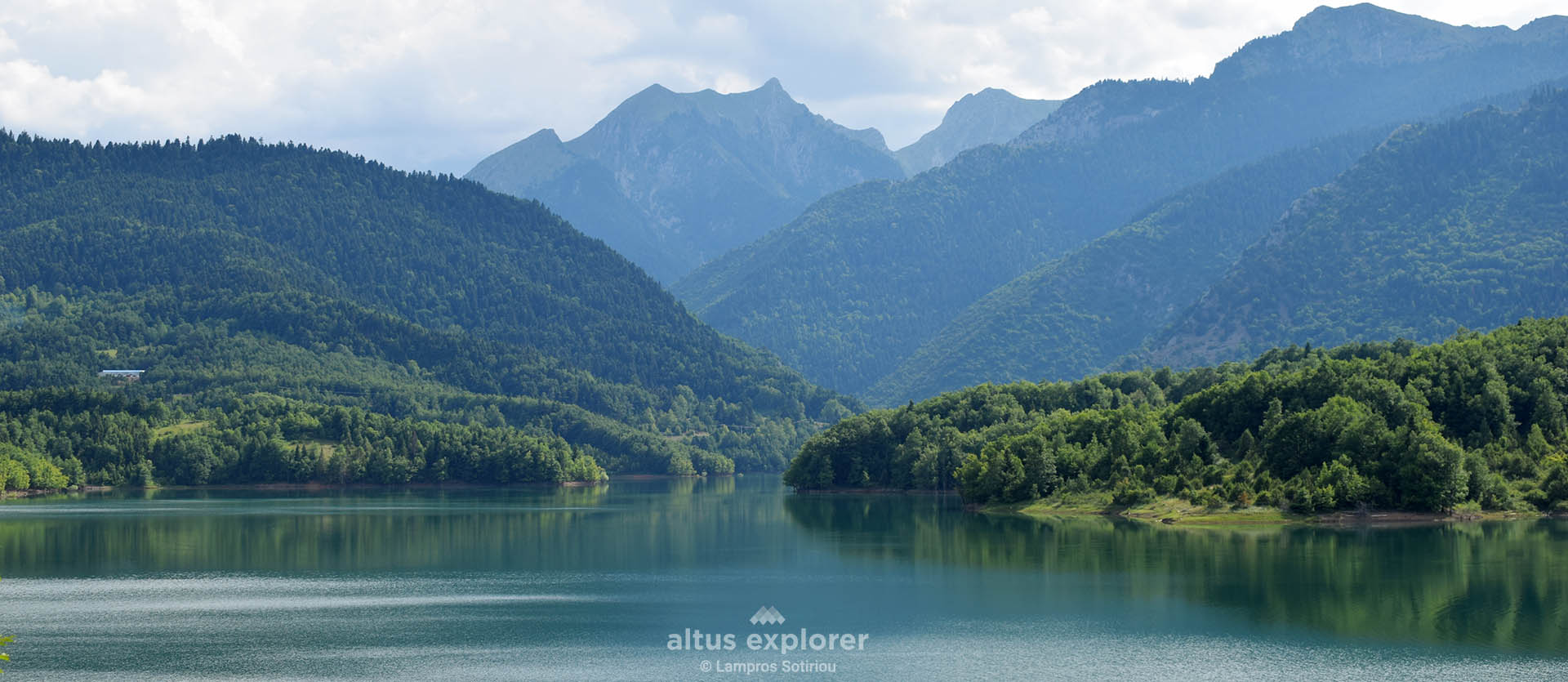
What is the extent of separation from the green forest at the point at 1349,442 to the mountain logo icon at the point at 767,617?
201 feet

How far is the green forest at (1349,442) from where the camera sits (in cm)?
12750

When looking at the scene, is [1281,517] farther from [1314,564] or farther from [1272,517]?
[1314,564]

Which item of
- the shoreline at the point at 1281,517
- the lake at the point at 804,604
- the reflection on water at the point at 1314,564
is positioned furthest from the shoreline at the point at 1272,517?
the lake at the point at 804,604

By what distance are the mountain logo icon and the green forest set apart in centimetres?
6129

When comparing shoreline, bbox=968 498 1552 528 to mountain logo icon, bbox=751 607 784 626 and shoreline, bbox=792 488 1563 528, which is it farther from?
mountain logo icon, bbox=751 607 784 626

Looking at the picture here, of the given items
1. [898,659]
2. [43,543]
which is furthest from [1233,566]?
[43,543]

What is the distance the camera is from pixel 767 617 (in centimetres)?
8081

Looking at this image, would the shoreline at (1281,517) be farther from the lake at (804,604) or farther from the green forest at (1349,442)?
the lake at (804,604)

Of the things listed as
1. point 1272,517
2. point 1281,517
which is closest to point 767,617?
point 1272,517

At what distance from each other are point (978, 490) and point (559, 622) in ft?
296

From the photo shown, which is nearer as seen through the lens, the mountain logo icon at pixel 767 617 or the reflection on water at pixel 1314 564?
the reflection on water at pixel 1314 564

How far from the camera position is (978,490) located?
543ft

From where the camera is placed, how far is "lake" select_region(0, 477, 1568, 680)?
67.9 metres

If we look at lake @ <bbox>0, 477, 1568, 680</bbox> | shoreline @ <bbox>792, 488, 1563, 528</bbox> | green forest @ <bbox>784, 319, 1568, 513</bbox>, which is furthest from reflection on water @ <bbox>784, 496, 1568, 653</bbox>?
green forest @ <bbox>784, 319, 1568, 513</bbox>
